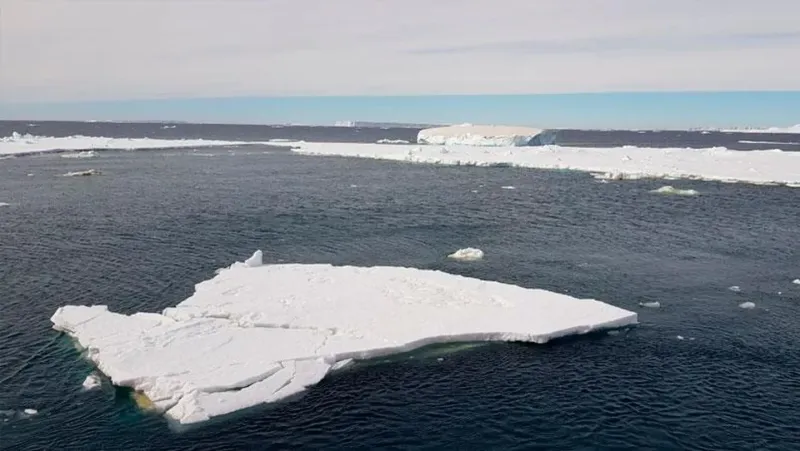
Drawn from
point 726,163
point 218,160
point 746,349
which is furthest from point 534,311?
point 218,160

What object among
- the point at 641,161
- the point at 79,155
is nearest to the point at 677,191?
the point at 641,161

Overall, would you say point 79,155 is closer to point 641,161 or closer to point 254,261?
point 254,261

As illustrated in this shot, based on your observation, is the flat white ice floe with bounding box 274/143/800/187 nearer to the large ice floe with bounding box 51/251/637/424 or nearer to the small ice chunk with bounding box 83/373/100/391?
the large ice floe with bounding box 51/251/637/424

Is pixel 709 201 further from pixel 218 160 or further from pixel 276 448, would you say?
pixel 218 160

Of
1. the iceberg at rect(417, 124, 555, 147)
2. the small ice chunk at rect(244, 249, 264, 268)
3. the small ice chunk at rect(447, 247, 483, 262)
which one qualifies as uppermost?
the iceberg at rect(417, 124, 555, 147)

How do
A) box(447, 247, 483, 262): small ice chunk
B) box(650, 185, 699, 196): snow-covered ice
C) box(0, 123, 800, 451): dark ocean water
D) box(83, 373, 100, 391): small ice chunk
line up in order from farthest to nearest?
box(650, 185, 699, 196): snow-covered ice, box(447, 247, 483, 262): small ice chunk, box(83, 373, 100, 391): small ice chunk, box(0, 123, 800, 451): dark ocean water

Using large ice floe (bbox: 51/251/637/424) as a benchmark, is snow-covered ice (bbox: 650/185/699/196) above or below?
above

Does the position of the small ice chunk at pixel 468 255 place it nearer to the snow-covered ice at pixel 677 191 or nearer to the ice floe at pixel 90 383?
the ice floe at pixel 90 383

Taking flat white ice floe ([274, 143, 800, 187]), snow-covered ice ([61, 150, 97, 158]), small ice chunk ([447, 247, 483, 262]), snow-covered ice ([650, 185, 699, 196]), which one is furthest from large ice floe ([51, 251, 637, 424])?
snow-covered ice ([61, 150, 97, 158])
